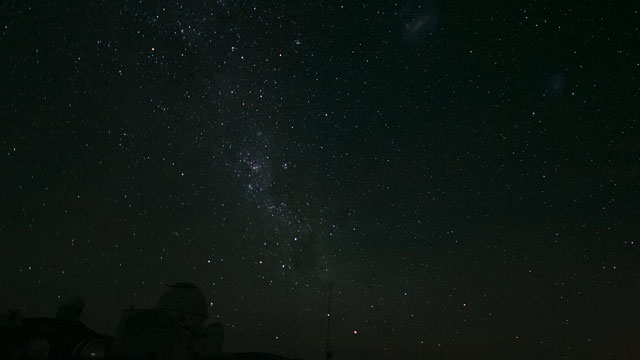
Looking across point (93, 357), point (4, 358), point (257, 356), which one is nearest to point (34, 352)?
point (4, 358)

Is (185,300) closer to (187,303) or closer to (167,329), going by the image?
(187,303)

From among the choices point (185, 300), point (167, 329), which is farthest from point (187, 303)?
point (167, 329)

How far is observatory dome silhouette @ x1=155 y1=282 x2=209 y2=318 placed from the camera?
125 feet

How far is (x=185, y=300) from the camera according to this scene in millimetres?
38531

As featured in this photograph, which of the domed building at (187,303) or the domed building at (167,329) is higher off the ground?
the domed building at (187,303)

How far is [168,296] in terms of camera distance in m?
38.8

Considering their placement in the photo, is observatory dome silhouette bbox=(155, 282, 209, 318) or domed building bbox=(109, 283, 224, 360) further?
observatory dome silhouette bbox=(155, 282, 209, 318)

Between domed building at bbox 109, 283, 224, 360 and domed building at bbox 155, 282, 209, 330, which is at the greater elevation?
domed building at bbox 155, 282, 209, 330

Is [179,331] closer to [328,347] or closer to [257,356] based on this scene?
[257,356]

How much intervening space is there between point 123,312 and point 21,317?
22.4 ft

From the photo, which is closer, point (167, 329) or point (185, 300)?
point (167, 329)

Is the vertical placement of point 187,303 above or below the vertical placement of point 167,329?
above

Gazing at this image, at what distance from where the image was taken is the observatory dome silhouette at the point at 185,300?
38.1 meters

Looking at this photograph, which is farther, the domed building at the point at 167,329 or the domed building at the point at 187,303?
the domed building at the point at 187,303
